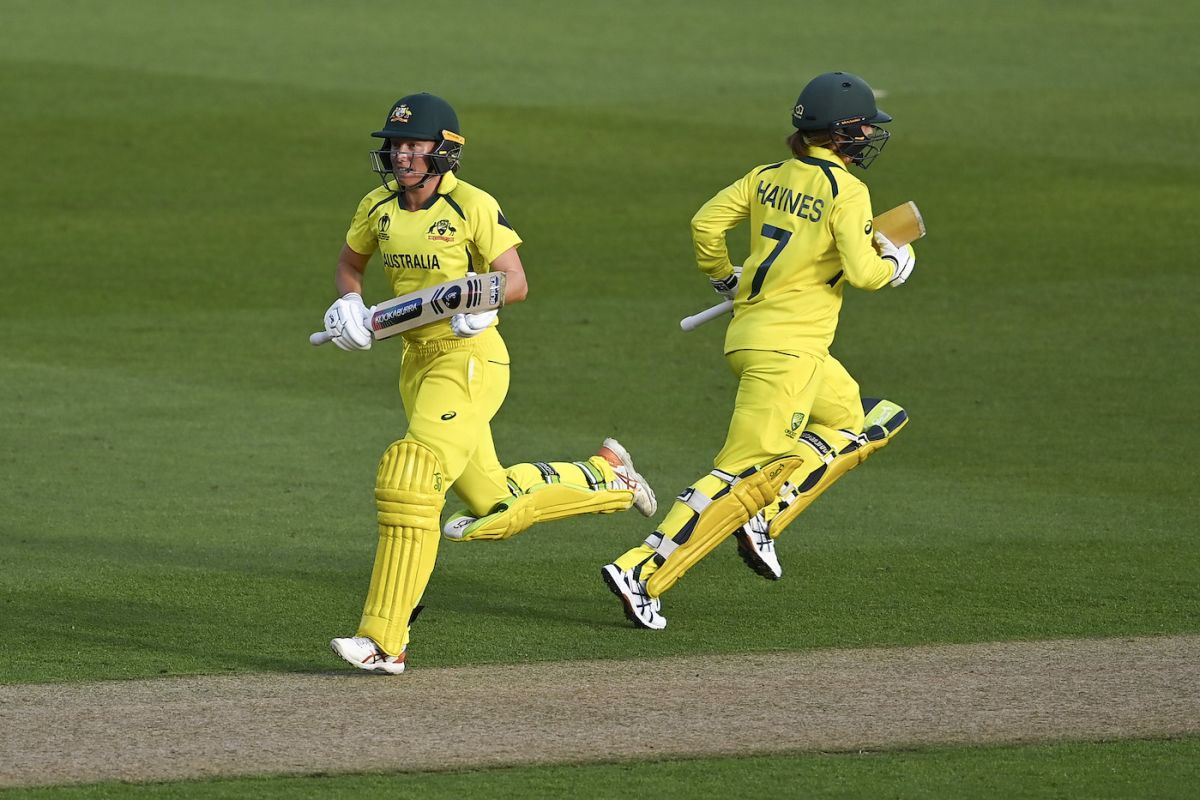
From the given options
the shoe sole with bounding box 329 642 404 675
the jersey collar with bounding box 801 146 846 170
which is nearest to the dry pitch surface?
the shoe sole with bounding box 329 642 404 675

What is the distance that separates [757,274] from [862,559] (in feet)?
5.42

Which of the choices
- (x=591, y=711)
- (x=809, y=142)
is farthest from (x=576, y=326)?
(x=591, y=711)

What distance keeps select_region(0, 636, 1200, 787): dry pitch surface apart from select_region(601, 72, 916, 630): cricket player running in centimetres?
57

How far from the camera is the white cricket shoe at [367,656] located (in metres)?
6.50

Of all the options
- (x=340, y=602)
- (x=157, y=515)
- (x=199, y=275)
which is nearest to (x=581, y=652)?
(x=340, y=602)

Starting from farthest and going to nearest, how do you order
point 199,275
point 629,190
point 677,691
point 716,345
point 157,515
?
point 629,190 < point 199,275 < point 716,345 < point 157,515 < point 677,691

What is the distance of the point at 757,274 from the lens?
24.5ft

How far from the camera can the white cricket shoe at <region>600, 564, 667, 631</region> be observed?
23.7ft

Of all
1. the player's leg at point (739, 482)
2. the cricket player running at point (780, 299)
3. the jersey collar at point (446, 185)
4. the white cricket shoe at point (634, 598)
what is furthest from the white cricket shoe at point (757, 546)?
the jersey collar at point (446, 185)

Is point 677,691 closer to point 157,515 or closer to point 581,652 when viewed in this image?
point 581,652

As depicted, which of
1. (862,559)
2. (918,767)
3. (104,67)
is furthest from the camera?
(104,67)

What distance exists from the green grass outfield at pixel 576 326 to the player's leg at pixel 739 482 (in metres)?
0.23

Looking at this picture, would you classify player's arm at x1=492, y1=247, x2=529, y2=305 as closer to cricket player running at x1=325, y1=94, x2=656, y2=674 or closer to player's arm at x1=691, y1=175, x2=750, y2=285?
cricket player running at x1=325, y1=94, x2=656, y2=674

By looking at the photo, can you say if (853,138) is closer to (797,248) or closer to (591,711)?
(797,248)
